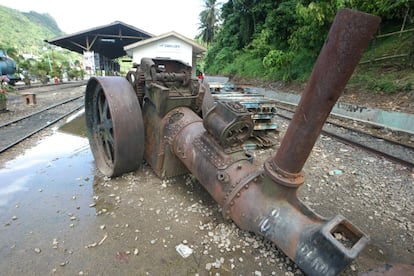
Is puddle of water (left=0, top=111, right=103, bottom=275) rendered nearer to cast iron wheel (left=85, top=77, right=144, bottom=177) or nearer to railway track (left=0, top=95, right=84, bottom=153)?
cast iron wheel (left=85, top=77, right=144, bottom=177)

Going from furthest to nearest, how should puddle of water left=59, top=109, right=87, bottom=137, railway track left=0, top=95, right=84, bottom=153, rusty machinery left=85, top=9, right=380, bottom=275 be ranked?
puddle of water left=59, top=109, right=87, bottom=137, railway track left=0, top=95, right=84, bottom=153, rusty machinery left=85, top=9, right=380, bottom=275

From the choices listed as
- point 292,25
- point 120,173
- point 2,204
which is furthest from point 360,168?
point 292,25

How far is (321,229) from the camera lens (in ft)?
4.71

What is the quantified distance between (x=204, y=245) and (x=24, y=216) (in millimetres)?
1969

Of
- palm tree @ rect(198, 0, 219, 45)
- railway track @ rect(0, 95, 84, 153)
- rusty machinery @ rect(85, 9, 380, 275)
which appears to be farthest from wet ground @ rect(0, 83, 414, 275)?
palm tree @ rect(198, 0, 219, 45)

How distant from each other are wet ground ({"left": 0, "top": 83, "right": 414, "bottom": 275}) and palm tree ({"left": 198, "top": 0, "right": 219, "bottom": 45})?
38327 millimetres

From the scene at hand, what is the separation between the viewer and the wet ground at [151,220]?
1.96 m

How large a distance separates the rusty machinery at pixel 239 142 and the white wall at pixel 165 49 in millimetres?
10436

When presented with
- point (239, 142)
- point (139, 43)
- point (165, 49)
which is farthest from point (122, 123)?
point (165, 49)

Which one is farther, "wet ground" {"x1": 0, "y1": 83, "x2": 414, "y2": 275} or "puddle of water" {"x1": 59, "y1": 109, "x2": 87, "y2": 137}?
"puddle of water" {"x1": 59, "y1": 109, "x2": 87, "y2": 137}

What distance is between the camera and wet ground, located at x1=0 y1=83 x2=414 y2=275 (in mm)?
1962

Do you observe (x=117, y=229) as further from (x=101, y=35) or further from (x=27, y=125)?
(x=101, y=35)

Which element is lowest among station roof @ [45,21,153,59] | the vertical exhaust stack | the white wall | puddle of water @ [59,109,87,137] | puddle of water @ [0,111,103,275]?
puddle of water @ [0,111,103,275]

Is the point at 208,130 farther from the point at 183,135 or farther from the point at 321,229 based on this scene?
the point at 321,229
